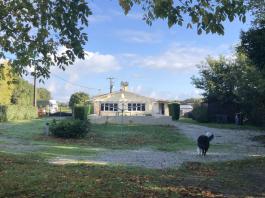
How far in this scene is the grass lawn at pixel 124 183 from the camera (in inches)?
356

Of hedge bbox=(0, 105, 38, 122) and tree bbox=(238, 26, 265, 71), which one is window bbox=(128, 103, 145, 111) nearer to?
hedge bbox=(0, 105, 38, 122)

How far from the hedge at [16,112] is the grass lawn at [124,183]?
37.5 metres

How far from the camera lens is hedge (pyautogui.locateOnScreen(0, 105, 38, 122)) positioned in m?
50.5

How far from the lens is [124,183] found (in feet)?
32.9

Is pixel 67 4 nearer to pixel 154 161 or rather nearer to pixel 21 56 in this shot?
pixel 21 56

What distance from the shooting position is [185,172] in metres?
13.4

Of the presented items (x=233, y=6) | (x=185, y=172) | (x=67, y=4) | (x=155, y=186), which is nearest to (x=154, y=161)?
(x=185, y=172)

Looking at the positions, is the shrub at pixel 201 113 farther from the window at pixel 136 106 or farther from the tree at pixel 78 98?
the tree at pixel 78 98

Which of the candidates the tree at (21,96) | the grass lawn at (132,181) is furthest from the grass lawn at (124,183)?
the tree at (21,96)

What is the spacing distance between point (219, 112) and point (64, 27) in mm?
46108

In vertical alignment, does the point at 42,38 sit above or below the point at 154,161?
above

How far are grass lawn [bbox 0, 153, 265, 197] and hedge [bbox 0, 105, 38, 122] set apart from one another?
123 feet

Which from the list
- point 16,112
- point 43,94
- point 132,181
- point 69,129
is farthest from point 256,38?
point 43,94

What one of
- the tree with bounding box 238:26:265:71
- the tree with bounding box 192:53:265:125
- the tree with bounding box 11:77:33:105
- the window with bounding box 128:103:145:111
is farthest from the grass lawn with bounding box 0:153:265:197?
the window with bounding box 128:103:145:111
